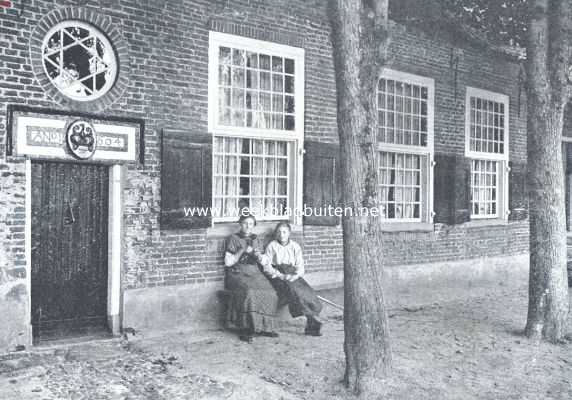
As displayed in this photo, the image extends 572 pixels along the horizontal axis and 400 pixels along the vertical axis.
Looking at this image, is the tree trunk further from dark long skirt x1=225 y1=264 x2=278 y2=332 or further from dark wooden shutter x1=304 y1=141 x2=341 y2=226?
Result: dark wooden shutter x1=304 y1=141 x2=341 y2=226

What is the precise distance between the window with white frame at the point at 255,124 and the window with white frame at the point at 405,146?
205 centimetres

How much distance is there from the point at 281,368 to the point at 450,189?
620cm

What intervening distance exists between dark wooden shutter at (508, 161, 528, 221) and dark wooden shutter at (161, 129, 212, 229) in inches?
298

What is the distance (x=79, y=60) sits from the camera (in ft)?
23.4

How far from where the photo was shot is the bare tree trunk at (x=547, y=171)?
797 cm

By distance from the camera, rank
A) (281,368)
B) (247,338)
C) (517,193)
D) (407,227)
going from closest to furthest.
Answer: (281,368) → (247,338) → (407,227) → (517,193)

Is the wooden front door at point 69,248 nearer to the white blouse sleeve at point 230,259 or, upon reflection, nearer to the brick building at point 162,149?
the brick building at point 162,149

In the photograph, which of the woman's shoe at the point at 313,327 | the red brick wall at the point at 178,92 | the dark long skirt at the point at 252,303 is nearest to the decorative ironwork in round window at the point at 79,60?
the red brick wall at the point at 178,92

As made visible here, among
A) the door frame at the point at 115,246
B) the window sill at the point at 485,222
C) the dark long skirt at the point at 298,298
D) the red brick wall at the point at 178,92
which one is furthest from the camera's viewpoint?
the window sill at the point at 485,222

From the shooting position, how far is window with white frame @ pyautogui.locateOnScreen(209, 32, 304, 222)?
8352 millimetres

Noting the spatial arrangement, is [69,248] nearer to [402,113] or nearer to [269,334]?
[269,334]

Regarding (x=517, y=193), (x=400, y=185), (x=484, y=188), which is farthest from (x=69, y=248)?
(x=517, y=193)

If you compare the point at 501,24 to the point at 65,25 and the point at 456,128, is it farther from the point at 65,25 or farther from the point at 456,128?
the point at 65,25

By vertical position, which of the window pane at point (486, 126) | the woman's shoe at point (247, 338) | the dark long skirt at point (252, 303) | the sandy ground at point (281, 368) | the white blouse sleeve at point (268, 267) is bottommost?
the sandy ground at point (281, 368)
